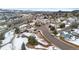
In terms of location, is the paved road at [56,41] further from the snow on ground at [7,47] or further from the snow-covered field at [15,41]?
the snow on ground at [7,47]

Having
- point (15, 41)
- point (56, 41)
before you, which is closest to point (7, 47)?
point (15, 41)

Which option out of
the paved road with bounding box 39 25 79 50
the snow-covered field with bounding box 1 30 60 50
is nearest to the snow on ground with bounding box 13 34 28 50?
the snow-covered field with bounding box 1 30 60 50

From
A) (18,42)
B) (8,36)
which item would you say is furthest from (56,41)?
→ (8,36)

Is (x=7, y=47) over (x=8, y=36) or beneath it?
beneath

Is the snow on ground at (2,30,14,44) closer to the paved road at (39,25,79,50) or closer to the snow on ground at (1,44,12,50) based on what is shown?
the snow on ground at (1,44,12,50)

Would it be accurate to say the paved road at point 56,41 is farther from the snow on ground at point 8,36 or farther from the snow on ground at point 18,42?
the snow on ground at point 8,36

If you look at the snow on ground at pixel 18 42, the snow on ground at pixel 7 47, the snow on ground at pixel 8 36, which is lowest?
the snow on ground at pixel 7 47

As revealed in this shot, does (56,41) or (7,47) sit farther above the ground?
(56,41)

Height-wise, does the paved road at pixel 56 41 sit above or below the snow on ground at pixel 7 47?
above

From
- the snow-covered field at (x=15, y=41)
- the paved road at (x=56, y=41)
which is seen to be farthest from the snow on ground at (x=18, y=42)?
the paved road at (x=56, y=41)

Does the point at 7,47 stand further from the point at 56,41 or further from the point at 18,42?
the point at 56,41

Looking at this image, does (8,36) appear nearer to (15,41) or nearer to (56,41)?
(15,41)
